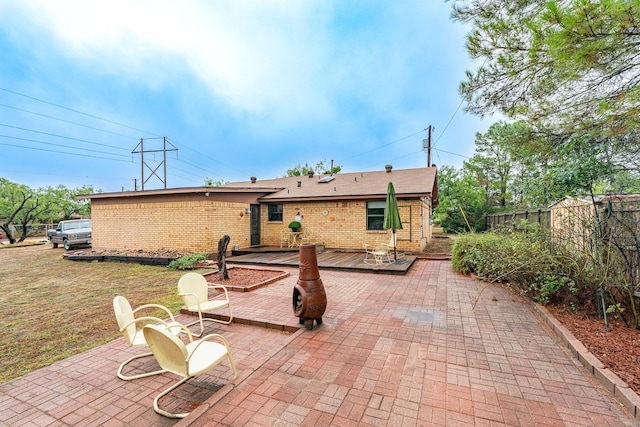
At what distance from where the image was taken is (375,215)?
39.9 ft

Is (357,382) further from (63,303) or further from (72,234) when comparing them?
(72,234)

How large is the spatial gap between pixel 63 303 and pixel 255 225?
863cm

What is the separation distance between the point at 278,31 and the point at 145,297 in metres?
12.7

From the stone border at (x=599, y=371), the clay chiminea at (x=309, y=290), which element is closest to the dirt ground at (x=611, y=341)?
the stone border at (x=599, y=371)

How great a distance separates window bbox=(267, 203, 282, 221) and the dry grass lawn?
19.6ft

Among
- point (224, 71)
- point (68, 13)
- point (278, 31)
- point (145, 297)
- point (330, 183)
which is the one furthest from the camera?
point (224, 71)

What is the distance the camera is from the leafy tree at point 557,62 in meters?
3.13

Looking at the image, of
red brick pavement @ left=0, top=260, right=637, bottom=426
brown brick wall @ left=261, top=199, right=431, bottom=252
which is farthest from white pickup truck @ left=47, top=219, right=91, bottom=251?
red brick pavement @ left=0, top=260, right=637, bottom=426

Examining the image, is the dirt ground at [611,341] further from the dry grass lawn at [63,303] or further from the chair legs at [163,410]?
the dry grass lawn at [63,303]

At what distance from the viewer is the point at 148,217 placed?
12.3 meters

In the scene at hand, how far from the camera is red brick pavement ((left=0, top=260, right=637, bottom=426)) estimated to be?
225 cm

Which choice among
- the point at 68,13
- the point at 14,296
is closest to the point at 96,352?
the point at 14,296

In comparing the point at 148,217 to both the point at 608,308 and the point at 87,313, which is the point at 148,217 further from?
the point at 608,308

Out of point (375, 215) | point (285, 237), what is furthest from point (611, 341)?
point (285, 237)
